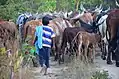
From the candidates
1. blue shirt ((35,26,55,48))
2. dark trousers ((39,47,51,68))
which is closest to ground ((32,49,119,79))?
dark trousers ((39,47,51,68))

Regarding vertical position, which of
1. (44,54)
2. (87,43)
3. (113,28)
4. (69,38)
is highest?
(113,28)

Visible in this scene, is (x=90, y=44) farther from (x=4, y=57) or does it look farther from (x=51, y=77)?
(x=4, y=57)

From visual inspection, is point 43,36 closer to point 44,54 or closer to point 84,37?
point 44,54

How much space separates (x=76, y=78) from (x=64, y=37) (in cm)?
412

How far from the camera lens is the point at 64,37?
15.2 m

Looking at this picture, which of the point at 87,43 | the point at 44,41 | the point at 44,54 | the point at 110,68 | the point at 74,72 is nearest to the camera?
the point at 74,72

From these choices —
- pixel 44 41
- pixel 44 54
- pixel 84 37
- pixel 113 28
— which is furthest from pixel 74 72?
pixel 113 28

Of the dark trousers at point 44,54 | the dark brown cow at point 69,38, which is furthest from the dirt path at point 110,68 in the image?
the dark trousers at point 44,54

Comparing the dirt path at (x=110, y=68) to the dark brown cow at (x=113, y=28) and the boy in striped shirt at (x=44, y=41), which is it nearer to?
the dark brown cow at (x=113, y=28)

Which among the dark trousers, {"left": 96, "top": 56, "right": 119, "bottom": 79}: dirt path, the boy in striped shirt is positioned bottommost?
{"left": 96, "top": 56, "right": 119, "bottom": 79}: dirt path

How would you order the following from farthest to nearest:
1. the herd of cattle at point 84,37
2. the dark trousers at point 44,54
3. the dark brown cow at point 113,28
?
the dark brown cow at point 113,28 → the herd of cattle at point 84,37 → the dark trousers at point 44,54

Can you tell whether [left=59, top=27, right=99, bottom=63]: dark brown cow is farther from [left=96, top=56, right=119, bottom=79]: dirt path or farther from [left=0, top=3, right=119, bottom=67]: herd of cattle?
[left=96, top=56, right=119, bottom=79]: dirt path

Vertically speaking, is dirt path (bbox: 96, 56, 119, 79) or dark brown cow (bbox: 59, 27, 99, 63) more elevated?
dark brown cow (bbox: 59, 27, 99, 63)

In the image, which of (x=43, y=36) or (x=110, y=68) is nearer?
(x=43, y=36)
